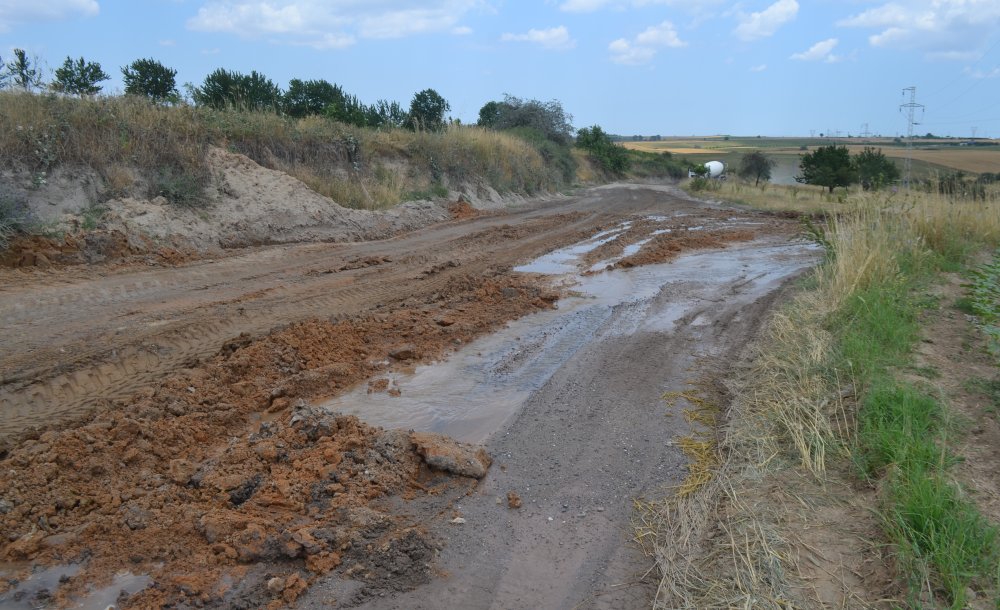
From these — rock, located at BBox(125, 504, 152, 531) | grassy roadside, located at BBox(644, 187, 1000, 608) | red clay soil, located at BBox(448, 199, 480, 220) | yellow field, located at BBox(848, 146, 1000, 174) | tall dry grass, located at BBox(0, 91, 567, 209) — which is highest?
tall dry grass, located at BBox(0, 91, 567, 209)

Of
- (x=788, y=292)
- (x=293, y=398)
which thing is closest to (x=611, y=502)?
(x=293, y=398)

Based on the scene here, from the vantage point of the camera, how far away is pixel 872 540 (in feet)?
11.0

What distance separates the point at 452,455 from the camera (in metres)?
4.41

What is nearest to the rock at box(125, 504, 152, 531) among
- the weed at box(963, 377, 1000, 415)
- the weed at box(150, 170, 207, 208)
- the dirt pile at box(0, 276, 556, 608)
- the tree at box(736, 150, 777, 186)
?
the dirt pile at box(0, 276, 556, 608)

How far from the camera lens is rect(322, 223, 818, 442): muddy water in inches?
214

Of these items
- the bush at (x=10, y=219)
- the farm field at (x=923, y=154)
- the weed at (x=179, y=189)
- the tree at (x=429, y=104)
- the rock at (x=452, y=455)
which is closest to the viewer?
the rock at (x=452, y=455)

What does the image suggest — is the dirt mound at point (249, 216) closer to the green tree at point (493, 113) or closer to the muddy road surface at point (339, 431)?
the muddy road surface at point (339, 431)

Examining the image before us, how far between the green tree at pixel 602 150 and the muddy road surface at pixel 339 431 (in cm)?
4356

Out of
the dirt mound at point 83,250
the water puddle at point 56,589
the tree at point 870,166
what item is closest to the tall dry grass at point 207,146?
the dirt mound at point 83,250

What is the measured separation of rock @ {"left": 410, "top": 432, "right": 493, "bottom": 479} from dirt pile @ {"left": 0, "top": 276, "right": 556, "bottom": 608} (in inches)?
0.4

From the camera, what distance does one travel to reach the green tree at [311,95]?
24.3 meters

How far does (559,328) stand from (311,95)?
2076 cm

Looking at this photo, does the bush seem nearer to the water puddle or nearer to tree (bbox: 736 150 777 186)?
the water puddle

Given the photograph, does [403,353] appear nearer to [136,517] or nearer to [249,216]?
[136,517]
